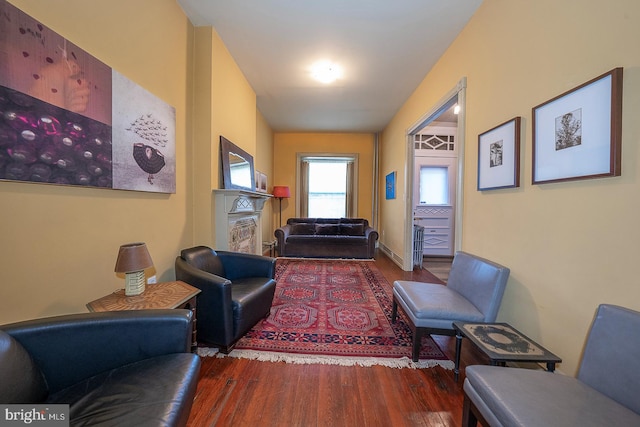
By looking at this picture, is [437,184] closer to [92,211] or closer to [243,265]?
[243,265]

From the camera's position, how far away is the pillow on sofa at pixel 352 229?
219 inches

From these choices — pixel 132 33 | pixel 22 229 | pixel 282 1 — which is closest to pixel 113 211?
pixel 22 229

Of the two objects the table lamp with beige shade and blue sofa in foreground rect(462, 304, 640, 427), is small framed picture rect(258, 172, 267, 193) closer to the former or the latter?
the table lamp with beige shade

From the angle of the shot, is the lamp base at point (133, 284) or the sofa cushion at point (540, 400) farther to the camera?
the lamp base at point (133, 284)

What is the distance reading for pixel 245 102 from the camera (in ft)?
11.8

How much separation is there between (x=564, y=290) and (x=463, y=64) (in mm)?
2292

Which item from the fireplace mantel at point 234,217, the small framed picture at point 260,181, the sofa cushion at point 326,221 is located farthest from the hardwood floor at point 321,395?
the sofa cushion at point 326,221

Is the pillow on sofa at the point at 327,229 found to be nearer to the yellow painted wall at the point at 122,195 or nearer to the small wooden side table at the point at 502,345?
the yellow painted wall at the point at 122,195

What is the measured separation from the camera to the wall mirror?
2814mm

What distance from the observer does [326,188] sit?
6.53 metres

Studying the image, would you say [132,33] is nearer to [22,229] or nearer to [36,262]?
[22,229]

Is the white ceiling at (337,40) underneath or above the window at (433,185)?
above

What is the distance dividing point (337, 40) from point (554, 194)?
258 cm

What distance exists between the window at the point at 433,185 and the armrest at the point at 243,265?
163 inches
